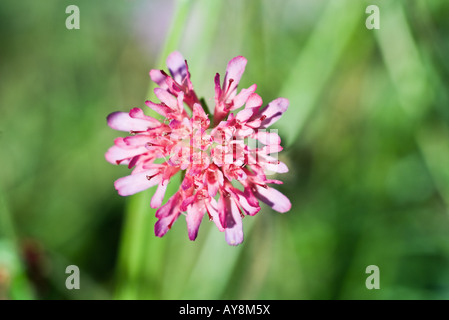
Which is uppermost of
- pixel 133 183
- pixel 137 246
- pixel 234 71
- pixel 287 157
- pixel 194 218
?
pixel 234 71

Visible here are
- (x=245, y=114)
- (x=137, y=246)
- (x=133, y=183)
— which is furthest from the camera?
(x=137, y=246)

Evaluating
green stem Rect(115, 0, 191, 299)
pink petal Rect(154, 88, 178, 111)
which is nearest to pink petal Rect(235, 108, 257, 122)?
pink petal Rect(154, 88, 178, 111)

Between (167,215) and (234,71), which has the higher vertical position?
(234,71)

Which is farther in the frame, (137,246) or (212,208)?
(137,246)

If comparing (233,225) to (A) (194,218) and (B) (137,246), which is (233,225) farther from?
(B) (137,246)

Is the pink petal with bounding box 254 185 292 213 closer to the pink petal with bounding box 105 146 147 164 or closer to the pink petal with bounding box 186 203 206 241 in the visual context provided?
the pink petal with bounding box 186 203 206 241

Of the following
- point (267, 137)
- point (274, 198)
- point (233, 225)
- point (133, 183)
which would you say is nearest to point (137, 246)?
point (133, 183)
